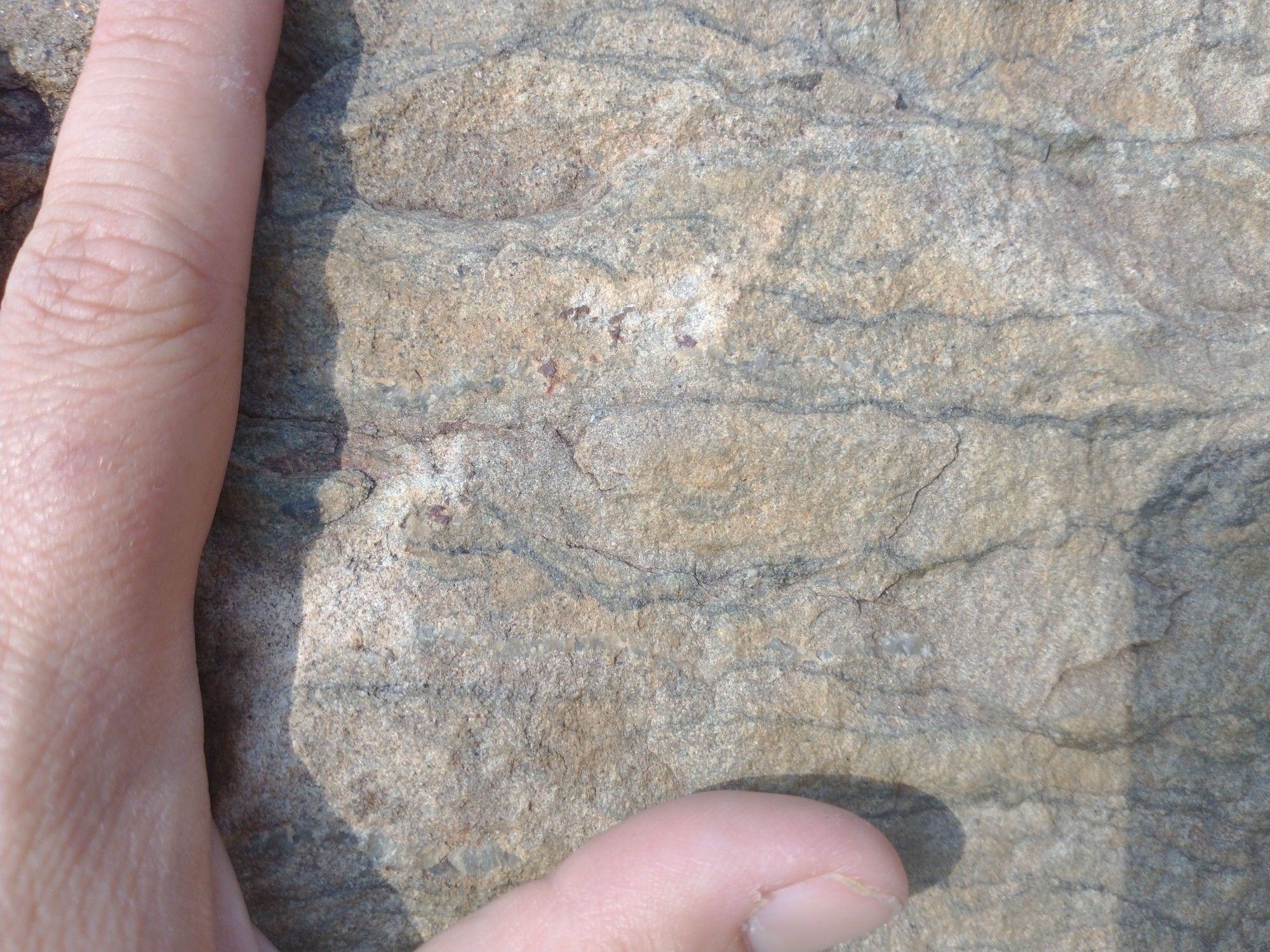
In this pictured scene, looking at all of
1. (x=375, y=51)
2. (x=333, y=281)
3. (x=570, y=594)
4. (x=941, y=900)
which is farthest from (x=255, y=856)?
(x=375, y=51)

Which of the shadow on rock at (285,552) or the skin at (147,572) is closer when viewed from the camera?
the skin at (147,572)

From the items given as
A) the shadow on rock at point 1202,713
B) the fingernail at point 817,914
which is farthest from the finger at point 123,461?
the shadow on rock at point 1202,713

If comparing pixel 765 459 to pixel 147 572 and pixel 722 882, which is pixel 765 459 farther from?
pixel 147 572

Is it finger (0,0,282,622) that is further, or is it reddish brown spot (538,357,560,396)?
reddish brown spot (538,357,560,396)

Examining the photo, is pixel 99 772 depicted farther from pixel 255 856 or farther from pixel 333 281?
pixel 333 281

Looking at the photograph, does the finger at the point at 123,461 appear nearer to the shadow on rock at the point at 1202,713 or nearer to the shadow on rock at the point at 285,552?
the shadow on rock at the point at 285,552

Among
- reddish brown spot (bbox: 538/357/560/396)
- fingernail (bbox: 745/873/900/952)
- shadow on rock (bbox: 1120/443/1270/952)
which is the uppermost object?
reddish brown spot (bbox: 538/357/560/396)

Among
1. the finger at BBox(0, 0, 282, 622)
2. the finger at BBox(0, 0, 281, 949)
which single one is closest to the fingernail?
the finger at BBox(0, 0, 281, 949)

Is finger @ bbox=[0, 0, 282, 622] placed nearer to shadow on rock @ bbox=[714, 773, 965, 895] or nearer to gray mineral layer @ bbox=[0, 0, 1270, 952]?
gray mineral layer @ bbox=[0, 0, 1270, 952]
